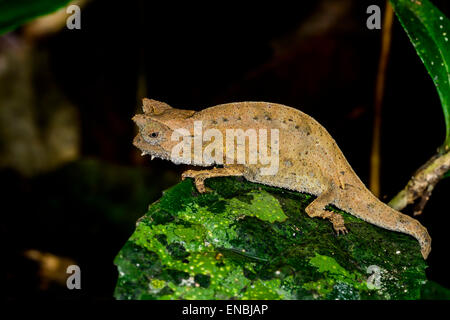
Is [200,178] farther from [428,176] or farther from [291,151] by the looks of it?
[428,176]

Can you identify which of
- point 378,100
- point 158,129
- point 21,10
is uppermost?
point 378,100

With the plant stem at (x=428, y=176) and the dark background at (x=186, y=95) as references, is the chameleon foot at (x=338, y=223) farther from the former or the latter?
the dark background at (x=186, y=95)

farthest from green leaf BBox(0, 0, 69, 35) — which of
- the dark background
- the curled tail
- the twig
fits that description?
the twig

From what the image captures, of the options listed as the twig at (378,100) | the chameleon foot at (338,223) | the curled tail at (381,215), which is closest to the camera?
the chameleon foot at (338,223)

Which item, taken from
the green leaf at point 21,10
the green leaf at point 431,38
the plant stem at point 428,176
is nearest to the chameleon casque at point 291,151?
the plant stem at point 428,176

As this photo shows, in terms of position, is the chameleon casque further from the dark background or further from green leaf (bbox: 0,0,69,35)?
green leaf (bbox: 0,0,69,35)

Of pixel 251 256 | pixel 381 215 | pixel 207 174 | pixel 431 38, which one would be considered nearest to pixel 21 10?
pixel 207 174

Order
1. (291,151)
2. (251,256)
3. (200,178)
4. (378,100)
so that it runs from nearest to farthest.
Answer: (251,256) < (200,178) < (291,151) < (378,100)
